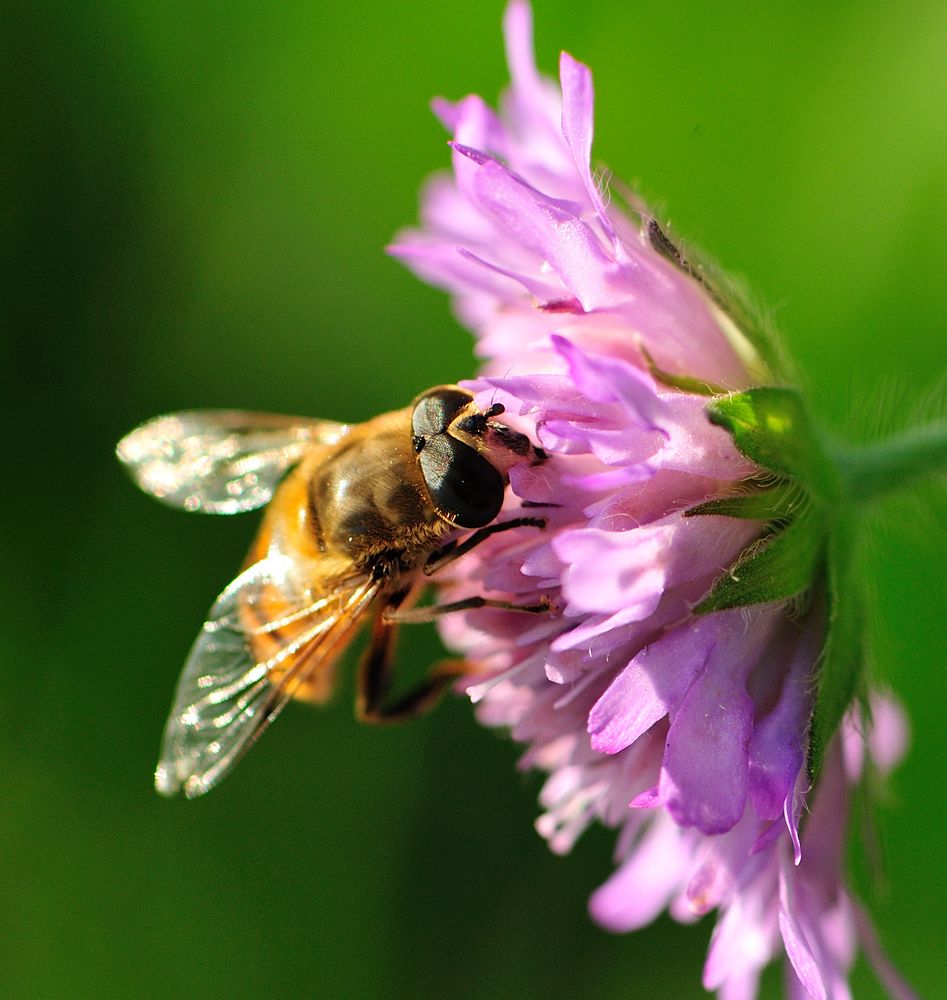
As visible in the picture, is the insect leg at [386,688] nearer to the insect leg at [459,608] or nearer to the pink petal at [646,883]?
the insect leg at [459,608]

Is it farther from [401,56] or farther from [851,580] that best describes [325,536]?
[401,56]

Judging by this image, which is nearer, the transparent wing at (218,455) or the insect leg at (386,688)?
the insect leg at (386,688)

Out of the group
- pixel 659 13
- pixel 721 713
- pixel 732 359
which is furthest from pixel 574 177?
pixel 659 13

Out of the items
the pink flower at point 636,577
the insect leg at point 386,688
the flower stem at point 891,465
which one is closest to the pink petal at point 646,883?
the pink flower at point 636,577

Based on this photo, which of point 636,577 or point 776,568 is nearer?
point 636,577

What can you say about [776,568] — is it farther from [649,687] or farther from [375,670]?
[375,670]

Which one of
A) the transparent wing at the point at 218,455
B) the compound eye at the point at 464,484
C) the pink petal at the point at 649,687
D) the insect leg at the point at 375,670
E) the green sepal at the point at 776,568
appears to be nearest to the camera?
the pink petal at the point at 649,687

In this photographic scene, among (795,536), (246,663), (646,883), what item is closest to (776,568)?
(795,536)
